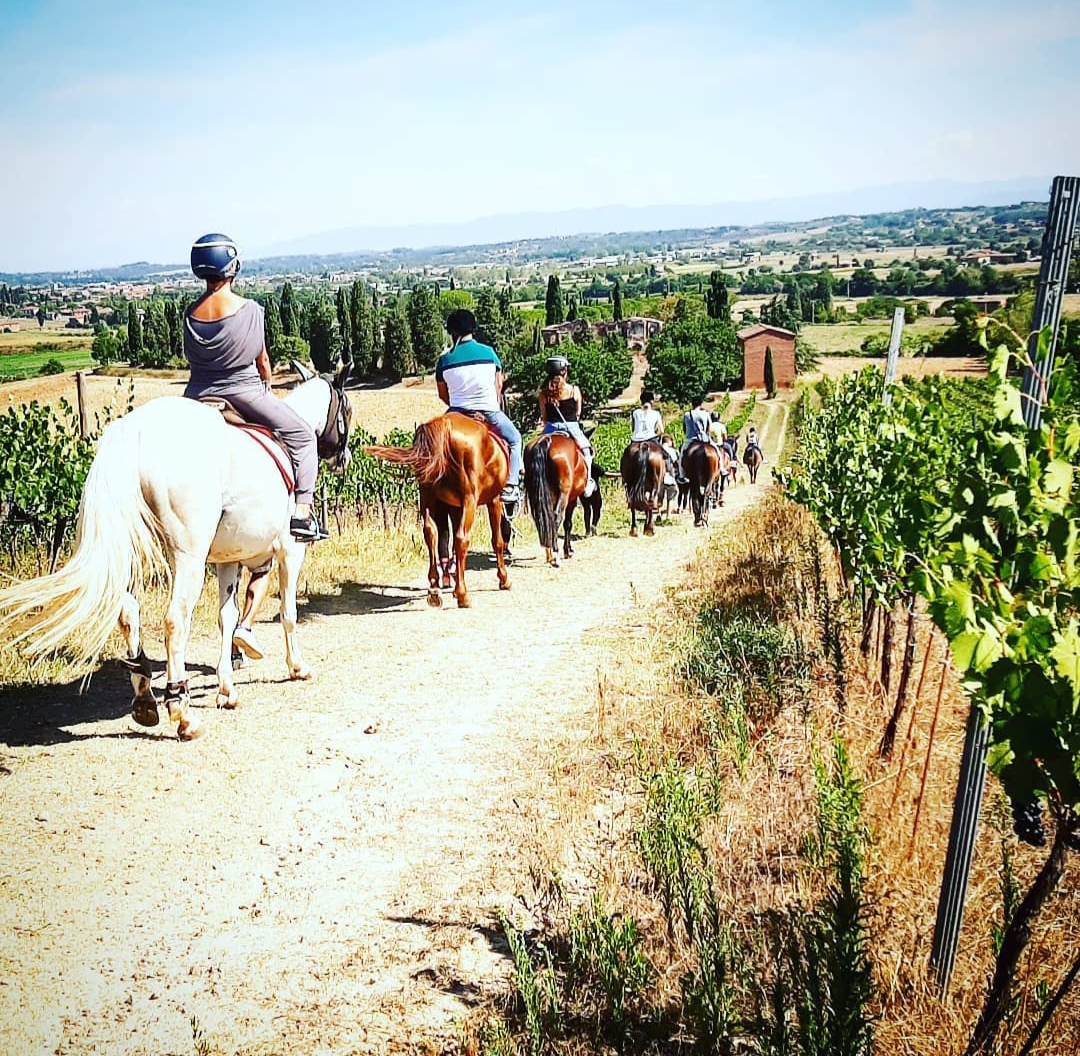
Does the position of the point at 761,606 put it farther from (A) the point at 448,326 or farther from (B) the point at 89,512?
(B) the point at 89,512

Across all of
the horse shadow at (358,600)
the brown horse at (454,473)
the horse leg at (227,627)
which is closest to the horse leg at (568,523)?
the brown horse at (454,473)

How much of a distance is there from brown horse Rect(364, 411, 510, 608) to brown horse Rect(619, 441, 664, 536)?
18.5 feet

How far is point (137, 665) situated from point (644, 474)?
36.0ft

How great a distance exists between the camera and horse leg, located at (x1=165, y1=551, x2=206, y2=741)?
6242 millimetres

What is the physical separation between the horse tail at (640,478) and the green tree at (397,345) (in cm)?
8983

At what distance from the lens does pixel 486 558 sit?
1315cm

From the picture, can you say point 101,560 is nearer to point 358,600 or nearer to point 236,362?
point 236,362

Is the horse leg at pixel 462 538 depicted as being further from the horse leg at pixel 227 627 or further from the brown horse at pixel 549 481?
the horse leg at pixel 227 627

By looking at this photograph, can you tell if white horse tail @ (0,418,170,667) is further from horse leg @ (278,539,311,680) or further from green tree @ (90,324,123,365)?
green tree @ (90,324,123,365)

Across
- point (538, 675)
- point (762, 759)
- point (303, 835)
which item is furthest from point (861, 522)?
point (303, 835)

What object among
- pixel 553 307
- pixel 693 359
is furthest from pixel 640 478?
pixel 553 307

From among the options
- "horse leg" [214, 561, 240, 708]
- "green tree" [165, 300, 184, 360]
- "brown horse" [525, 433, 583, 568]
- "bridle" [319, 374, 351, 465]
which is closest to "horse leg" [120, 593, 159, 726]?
"horse leg" [214, 561, 240, 708]

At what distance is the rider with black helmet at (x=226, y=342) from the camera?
668cm

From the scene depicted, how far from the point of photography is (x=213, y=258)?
22.0 feet
